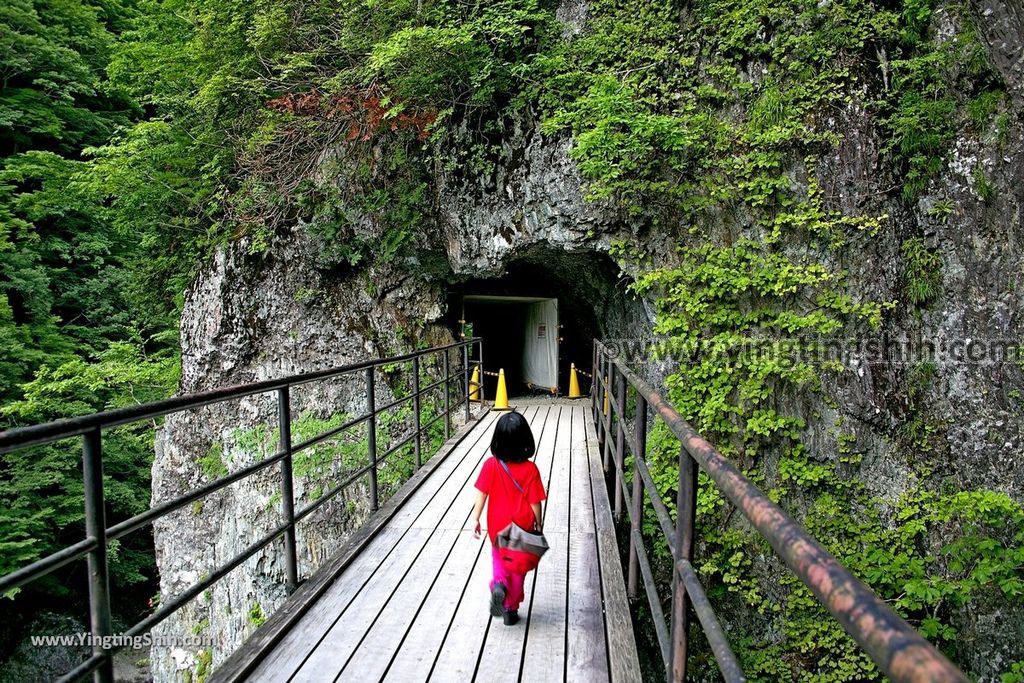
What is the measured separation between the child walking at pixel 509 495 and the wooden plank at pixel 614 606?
1.53 ft

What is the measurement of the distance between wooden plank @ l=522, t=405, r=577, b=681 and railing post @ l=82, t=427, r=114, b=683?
5.03 feet

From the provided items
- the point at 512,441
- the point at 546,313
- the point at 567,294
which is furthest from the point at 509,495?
the point at 567,294

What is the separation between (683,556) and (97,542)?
1.86 m

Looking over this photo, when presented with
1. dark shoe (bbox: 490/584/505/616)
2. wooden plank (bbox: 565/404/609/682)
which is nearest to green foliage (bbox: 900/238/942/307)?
wooden plank (bbox: 565/404/609/682)

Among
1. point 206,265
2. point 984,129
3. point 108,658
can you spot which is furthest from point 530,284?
point 108,658

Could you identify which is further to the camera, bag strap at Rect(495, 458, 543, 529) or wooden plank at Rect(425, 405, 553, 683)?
bag strap at Rect(495, 458, 543, 529)

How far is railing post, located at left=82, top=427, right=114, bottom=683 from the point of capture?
175 centimetres

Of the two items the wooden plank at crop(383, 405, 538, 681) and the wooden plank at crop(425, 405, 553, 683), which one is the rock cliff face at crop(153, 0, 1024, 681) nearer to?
the wooden plank at crop(383, 405, 538, 681)

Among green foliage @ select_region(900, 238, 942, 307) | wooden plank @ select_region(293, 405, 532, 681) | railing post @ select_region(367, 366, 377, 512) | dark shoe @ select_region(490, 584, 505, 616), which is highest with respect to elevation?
green foliage @ select_region(900, 238, 942, 307)

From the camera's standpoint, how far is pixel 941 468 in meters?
6.62

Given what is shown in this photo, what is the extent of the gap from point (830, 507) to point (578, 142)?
5705mm

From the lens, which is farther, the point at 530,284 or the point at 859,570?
the point at 530,284

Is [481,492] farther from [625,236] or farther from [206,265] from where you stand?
[206,265]

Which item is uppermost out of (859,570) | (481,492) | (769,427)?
(481,492)
